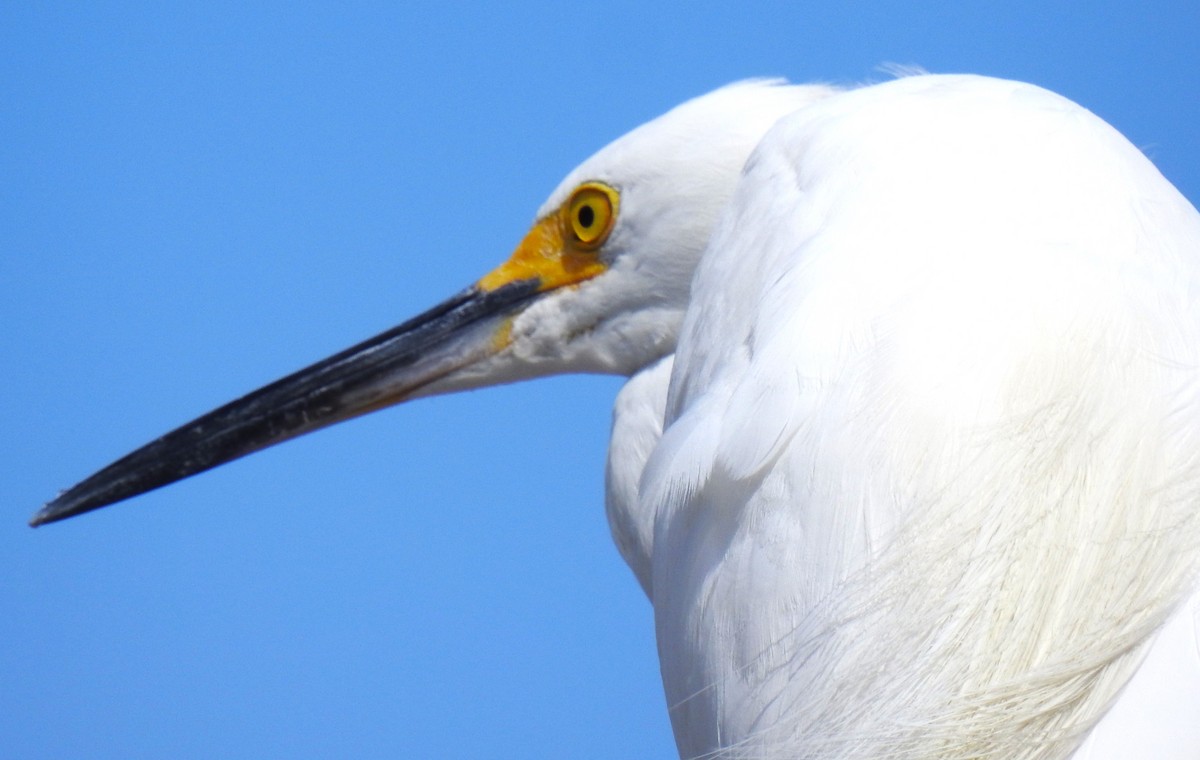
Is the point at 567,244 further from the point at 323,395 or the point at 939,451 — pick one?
the point at 939,451

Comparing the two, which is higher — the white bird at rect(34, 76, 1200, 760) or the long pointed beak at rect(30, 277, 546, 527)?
the long pointed beak at rect(30, 277, 546, 527)

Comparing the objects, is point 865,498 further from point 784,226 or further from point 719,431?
point 784,226

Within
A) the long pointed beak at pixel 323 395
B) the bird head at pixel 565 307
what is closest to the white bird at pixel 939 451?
the bird head at pixel 565 307

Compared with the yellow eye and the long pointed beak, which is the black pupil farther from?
the long pointed beak

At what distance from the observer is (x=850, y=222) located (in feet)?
2.92

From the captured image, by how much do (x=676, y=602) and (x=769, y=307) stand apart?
231 millimetres

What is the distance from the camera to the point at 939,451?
27.6 inches

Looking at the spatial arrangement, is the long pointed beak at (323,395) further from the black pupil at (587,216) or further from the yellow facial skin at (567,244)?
the black pupil at (587,216)

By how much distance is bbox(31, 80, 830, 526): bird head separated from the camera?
1.44 meters

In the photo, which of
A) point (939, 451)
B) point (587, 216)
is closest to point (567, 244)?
point (587, 216)

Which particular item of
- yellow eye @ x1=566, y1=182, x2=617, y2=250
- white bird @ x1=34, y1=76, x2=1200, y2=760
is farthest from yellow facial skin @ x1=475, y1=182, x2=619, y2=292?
white bird @ x1=34, y1=76, x2=1200, y2=760

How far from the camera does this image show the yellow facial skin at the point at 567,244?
1510mm

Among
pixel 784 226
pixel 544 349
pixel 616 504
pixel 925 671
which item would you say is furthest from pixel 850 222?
pixel 544 349

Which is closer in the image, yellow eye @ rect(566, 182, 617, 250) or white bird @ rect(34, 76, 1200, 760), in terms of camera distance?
white bird @ rect(34, 76, 1200, 760)
